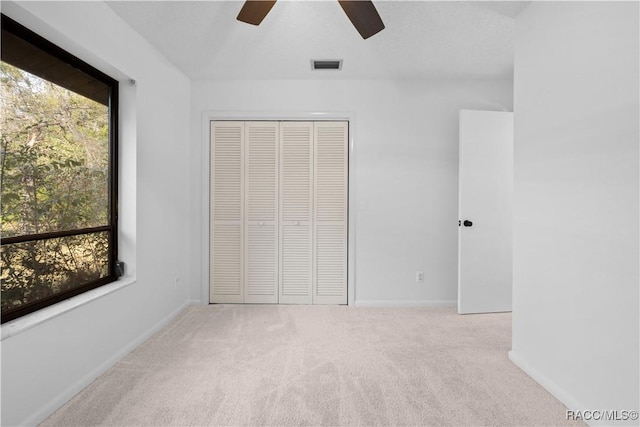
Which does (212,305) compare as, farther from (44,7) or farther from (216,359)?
(44,7)

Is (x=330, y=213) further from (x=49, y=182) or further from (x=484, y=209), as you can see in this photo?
(x=49, y=182)

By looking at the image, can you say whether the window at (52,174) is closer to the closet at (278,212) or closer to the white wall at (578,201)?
the closet at (278,212)

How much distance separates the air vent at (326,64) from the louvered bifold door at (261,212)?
0.72 meters

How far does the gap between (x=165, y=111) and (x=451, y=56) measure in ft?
8.42

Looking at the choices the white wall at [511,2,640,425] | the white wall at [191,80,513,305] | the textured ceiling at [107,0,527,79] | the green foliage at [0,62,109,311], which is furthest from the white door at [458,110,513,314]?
the green foliage at [0,62,109,311]

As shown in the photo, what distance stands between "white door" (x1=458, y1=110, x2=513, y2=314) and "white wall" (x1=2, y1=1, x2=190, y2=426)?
273 cm

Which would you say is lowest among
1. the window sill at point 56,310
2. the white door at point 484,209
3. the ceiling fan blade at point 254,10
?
the window sill at point 56,310

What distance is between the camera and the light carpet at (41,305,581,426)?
1.74 m

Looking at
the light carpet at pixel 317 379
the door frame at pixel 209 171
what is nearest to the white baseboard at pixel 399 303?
the door frame at pixel 209 171

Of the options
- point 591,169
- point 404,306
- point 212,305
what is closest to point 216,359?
point 212,305

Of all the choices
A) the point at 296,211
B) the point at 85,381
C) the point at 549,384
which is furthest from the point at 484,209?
the point at 85,381

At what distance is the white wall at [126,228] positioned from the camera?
1.68 m

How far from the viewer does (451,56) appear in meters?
3.01

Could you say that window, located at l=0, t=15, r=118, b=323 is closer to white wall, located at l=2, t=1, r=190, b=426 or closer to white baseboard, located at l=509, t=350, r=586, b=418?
white wall, located at l=2, t=1, r=190, b=426
